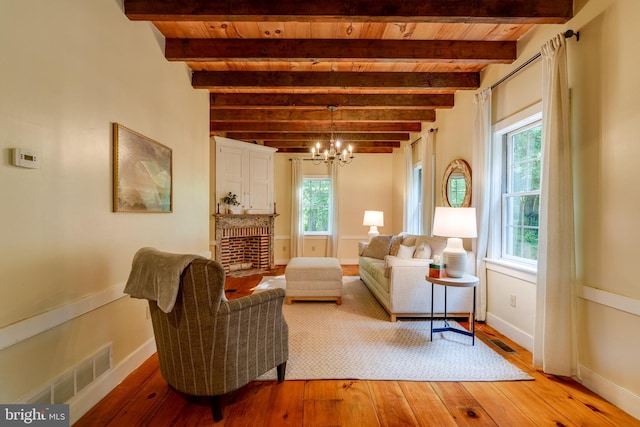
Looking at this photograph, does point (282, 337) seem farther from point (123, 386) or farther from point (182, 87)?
point (182, 87)

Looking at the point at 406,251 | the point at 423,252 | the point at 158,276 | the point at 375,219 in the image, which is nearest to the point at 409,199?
the point at 375,219

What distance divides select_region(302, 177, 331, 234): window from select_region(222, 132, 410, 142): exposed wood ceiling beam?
138 centimetres

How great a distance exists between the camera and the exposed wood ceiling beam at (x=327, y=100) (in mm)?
3863

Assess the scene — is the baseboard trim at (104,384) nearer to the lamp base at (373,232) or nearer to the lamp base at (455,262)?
the lamp base at (455,262)

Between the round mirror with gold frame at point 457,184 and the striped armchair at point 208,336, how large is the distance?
2.91 metres

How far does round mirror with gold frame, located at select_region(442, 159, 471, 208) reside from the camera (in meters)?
3.57

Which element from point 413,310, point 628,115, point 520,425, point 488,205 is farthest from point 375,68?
point 520,425

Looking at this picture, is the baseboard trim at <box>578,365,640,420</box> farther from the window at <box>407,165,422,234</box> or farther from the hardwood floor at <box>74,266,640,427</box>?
the window at <box>407,165,422,234</box>

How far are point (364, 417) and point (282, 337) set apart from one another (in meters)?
0.71

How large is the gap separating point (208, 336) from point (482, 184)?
304 centimetres

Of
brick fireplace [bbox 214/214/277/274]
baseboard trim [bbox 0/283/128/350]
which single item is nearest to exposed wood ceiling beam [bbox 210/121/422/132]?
brick fireplace [bbox 214/214/277/274]

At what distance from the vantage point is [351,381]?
210 centimetres

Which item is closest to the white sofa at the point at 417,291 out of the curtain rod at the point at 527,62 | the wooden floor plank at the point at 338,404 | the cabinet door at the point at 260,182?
the wooden floor plank at the point at 338,404

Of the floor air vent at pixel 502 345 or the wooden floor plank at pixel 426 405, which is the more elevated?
the floor air vent at pixel 502 345
